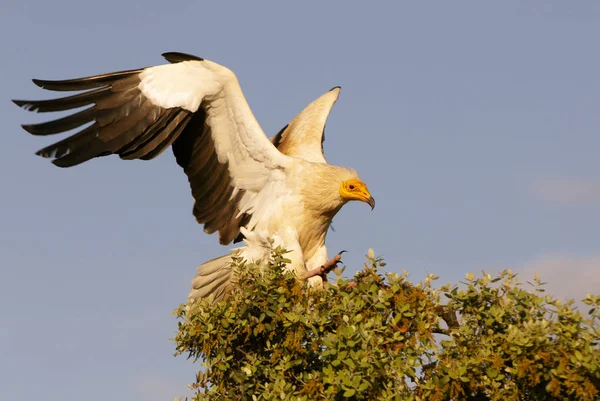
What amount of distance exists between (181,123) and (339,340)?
12.3 ft

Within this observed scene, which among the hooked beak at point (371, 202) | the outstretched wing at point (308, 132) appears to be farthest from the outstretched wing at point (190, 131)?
the outstretched wing at point (308, 132)

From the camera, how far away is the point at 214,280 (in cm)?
861

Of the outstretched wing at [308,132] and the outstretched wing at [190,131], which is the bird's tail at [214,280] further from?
the outstretched wing at [308,132]

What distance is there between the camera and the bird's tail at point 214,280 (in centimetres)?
855

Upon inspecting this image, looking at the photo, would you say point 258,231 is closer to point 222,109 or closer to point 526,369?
point 222,109

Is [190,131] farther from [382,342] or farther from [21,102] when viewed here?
[382,342]

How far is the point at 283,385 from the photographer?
5387 millimetres

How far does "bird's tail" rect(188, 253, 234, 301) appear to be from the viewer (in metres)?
8.55

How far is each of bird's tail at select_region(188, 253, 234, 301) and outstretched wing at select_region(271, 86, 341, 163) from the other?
1807 millimetres

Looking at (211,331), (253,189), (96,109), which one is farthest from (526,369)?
(96,109)

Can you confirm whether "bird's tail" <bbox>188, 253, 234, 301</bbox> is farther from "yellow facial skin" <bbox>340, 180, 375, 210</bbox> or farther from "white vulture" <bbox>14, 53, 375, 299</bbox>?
"yellow facial skin" <bbox>340, 180, 375, 210</bbox>

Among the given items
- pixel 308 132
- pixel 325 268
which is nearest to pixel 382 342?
pixel 325 268

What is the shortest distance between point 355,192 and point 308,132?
1.68 meters

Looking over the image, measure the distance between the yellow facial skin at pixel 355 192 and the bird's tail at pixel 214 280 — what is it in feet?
4.59
